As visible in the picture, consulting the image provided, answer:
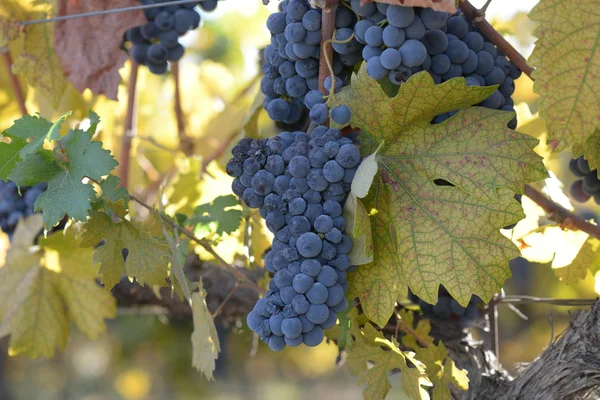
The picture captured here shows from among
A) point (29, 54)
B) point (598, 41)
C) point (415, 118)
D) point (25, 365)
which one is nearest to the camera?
point (598, 41)

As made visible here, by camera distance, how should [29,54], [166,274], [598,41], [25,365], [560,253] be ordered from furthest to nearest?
[25,365] < [29,54] < [560,253] < [166,274] < [598,41]

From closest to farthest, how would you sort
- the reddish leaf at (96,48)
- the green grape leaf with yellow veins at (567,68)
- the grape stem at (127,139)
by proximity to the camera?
the green grape leaf with yellow veins at (567,68), the reddish leaf at (96,48), the grape stem at (127,139)

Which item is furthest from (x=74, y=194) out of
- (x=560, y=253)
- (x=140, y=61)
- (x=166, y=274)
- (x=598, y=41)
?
(x=560, y=253)

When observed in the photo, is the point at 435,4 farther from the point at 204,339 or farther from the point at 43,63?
the point at 43,63

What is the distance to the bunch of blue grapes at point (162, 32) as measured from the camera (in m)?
1.12

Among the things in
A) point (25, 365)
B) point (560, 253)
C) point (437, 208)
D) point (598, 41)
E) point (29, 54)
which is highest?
Answer: point (598, 41)

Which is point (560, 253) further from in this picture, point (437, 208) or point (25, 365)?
point (25, 365)

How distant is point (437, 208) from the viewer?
730 millimetres

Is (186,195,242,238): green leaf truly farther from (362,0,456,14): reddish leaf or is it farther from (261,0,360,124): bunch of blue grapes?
(362,0,456,14): reddish leaf

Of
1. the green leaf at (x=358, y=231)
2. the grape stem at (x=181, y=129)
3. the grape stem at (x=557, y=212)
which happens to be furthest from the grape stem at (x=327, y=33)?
the grape stem at (x=181, y=129)

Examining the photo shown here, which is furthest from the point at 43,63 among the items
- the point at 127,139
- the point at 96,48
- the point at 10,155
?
the point at 10,155

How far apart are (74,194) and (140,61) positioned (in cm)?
47

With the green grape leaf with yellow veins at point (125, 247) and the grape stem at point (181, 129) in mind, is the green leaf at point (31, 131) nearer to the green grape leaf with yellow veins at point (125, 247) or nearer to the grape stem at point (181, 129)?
the green grape leaf with yellow veins at point (125, 247)

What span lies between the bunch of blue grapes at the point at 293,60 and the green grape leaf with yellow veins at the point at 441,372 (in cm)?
39
